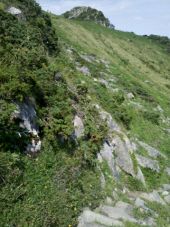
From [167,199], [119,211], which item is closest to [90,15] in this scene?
[167,199]

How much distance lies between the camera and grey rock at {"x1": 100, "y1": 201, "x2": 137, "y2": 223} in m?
15.8

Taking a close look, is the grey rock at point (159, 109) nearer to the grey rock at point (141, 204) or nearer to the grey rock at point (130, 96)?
the grey rock at point (130, 96)

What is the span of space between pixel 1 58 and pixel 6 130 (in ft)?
12.5

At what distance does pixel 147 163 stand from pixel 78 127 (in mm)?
5885

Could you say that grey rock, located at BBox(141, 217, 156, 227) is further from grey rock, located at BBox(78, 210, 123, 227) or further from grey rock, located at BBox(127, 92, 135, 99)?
grey rock, located at BBox(127, 92, 135, 99)

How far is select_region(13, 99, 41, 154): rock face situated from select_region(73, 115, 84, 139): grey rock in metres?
2.72

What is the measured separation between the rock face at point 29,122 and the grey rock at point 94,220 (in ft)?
9.16

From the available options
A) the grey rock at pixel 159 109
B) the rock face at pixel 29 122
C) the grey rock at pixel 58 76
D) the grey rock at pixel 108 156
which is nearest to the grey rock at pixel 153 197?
the grey rock at pixel 108 156

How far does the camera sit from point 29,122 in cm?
1542

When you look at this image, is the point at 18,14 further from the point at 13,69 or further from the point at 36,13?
the point at 13,69

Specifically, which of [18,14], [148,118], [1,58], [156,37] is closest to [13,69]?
[1,58]

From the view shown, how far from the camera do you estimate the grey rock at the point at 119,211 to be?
1577cm

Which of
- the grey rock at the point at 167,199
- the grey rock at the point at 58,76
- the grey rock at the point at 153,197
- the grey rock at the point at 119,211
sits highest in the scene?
the grey rock at the point at 58,76

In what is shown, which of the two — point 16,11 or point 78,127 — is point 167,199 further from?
point 16,11
